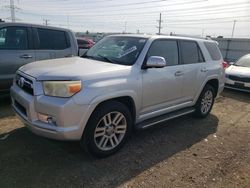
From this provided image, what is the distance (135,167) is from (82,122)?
99cm

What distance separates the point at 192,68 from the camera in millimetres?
5000

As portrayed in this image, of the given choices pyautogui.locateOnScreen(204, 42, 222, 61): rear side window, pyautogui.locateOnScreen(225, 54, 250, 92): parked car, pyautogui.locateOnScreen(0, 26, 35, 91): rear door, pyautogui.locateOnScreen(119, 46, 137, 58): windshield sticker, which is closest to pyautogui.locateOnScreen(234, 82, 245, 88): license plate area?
pyautogui.locateOnScreen(225, 54, 250, 92): parked car

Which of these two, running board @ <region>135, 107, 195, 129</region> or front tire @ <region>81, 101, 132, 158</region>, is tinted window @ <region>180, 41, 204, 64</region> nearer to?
running board @ <region>135, 107, 195, 129</region>

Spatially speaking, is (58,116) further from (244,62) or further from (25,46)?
(244,62)

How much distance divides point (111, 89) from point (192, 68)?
215 cm

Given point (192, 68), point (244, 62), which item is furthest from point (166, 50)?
point (244, 62)

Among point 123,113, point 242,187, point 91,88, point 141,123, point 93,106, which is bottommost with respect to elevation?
point 242,187

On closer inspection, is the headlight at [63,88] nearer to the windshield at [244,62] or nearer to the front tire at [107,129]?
the front tire at [107,129]

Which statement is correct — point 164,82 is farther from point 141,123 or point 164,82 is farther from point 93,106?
point 93,106

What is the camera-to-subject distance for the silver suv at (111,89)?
320cm

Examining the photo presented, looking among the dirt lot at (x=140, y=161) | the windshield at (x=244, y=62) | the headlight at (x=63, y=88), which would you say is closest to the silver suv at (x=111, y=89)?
the headlight at (x=63, y=88)

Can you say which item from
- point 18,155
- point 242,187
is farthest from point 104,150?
point 242,187

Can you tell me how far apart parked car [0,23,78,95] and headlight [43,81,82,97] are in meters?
2.87

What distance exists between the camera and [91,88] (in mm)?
3277
